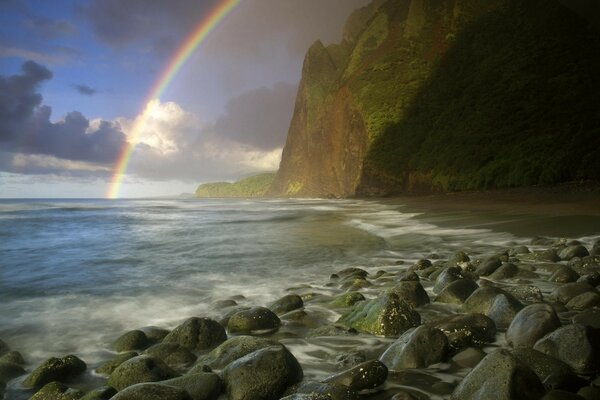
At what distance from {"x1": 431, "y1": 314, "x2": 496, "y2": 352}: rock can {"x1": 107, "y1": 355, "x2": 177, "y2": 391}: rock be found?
2768 mm

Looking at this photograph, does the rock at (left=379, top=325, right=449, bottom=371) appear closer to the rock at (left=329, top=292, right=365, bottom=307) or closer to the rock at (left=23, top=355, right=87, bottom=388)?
the rock at (left=329, top=292, right=365, bottom=307)

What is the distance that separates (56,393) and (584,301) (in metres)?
5.77

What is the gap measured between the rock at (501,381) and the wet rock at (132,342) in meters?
4.19

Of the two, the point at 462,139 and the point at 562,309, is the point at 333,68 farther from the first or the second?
the point at 562,309

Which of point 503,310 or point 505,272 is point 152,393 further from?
point 505,272

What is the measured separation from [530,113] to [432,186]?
12.0 metres

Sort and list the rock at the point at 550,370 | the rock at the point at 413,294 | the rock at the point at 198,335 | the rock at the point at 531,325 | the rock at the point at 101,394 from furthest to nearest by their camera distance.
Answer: the rock at the point at 413,294, the rock at the point at 198,335, the rock at the point at 531,325, the rock at the point at 101,394, the rock at the point at 550,370

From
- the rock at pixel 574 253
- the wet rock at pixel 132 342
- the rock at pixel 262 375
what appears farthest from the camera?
the rock at pixel 574 253

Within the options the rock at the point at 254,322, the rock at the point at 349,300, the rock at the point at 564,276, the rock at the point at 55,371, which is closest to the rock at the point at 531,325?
the rock at the point at 349,300

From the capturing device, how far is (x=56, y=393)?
12.2ft

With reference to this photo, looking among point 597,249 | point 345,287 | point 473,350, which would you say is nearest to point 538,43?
point 597,249

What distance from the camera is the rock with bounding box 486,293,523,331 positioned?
4316 millimetres

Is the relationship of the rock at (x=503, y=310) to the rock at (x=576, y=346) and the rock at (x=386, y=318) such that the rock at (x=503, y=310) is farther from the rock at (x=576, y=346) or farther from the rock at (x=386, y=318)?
the rock at (x=576, y=346)

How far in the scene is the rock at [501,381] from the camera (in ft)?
8.43
